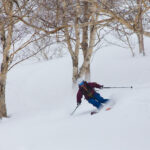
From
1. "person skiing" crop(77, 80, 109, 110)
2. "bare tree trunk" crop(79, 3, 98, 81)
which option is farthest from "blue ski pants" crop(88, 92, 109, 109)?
"bare tree trunk" crop(79, 3, 98, 81)

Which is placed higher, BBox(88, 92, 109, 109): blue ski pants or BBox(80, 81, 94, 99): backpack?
BBox(80, 81, 94, 99): backpack

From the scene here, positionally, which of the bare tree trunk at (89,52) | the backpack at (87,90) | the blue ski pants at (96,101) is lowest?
the blue ski pants at (96,101)

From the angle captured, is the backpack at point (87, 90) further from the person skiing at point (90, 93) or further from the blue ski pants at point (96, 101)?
the blue ski pants at point (96, 101)

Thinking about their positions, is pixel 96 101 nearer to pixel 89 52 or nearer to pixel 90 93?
pixel 90 93

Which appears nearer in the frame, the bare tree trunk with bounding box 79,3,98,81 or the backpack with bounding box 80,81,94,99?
the backpack with bounding box 80,81,94,99

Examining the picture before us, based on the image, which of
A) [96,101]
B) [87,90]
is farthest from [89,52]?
[96,101]

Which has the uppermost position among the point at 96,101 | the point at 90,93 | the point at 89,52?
the point at 89,52

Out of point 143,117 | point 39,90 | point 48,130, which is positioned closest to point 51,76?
point 39,90

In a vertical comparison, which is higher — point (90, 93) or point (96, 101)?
point (90, 93)

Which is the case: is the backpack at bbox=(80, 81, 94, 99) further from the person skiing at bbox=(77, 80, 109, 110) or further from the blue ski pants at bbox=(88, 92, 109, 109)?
the blue ski pants at bbox=(88, 92, 109, 109)

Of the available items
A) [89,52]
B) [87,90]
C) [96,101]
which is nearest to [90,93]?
[87,90]

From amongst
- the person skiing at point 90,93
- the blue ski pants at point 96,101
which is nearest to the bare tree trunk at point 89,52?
the person skiing at point 90,93

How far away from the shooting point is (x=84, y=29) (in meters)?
9.42

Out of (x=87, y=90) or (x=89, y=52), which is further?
(x=89, y=52)
